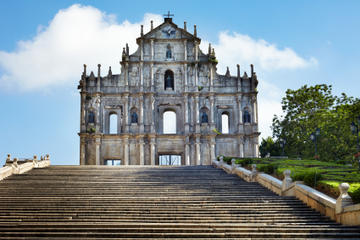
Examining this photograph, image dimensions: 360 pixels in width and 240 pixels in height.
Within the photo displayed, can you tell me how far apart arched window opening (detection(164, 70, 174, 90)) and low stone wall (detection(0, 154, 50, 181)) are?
46.1 feet

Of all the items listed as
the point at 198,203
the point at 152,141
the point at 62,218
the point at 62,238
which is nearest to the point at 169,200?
the point at 198,203

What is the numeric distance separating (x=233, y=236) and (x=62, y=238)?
4.57 metres

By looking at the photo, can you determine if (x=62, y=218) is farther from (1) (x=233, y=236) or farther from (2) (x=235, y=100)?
(2) (x=235, y=100)

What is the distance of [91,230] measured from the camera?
12.2m

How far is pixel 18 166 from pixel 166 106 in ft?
59.2

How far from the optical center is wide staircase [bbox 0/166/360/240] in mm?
11953

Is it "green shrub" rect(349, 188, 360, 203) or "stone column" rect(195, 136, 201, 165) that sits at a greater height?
"stone column" rect(195, 136, 201, 165)

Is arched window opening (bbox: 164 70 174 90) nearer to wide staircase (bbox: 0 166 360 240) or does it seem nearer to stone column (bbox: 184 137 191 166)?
stone column (bbox: 184 137 191 166)

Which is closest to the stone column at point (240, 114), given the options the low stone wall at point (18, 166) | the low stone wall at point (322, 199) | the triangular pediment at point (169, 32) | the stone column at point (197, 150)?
the stone column at point (197, 150)

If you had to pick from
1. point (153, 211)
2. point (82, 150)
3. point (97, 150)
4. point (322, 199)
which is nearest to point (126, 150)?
point (97, 150)

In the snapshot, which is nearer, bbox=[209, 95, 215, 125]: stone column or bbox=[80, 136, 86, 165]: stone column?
bbox=[80, 136, 86, 165]: stone column

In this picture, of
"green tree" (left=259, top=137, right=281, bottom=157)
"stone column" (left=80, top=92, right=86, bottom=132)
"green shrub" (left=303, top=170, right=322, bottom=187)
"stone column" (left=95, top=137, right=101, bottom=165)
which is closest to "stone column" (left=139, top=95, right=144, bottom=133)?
"stone column" (left=95, top=137, right=101, bottom=165)

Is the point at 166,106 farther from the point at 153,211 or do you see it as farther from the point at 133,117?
the point at 153,211

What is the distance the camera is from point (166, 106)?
132ft
